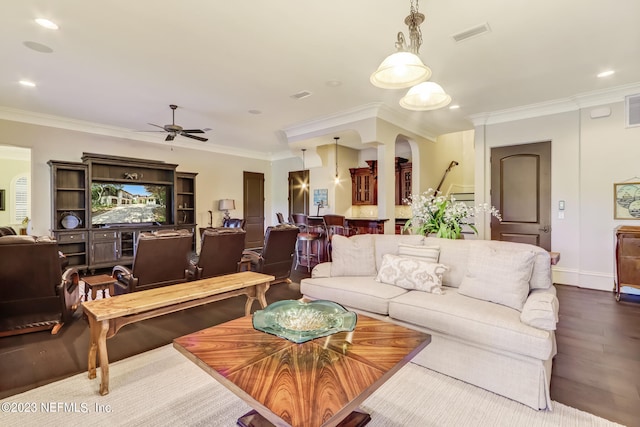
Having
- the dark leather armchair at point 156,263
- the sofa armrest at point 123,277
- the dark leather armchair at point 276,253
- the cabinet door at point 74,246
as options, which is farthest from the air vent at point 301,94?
the cabinet door at point 74,246

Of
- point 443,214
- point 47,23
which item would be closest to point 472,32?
point 443,214

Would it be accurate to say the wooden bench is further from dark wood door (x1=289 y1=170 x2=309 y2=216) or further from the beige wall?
dark wood door (x1=289 y1=170 x2=309 y2=216)

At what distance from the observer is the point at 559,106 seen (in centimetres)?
501

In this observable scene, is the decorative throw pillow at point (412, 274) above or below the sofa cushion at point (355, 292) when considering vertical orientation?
above

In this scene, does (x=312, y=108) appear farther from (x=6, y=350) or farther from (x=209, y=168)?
(x=6, y=350)

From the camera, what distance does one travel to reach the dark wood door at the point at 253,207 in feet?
30.1

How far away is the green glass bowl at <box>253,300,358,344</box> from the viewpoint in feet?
5.91

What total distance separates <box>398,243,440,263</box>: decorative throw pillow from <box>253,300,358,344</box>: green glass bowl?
1.24 meters

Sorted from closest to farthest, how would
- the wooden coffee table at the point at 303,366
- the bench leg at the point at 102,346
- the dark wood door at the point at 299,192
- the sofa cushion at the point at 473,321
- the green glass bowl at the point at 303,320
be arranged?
1. the wooden coffee table at the point at 303,366
2. the green glass bowl at the point at 303,320
3. the sofa cushion at the point at 473,321
4. the bench leg at the point at 102,346
5. the dark wood door at the point at 299,192

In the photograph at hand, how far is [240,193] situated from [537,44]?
7552mm

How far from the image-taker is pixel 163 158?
7.61m

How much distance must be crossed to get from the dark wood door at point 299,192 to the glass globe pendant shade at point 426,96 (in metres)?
5.87

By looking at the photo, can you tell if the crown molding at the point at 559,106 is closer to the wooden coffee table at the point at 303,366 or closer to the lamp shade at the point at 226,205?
the wooden coffee table at the point at 303,366

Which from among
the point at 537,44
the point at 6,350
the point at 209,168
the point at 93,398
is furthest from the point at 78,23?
the point at 209,168
